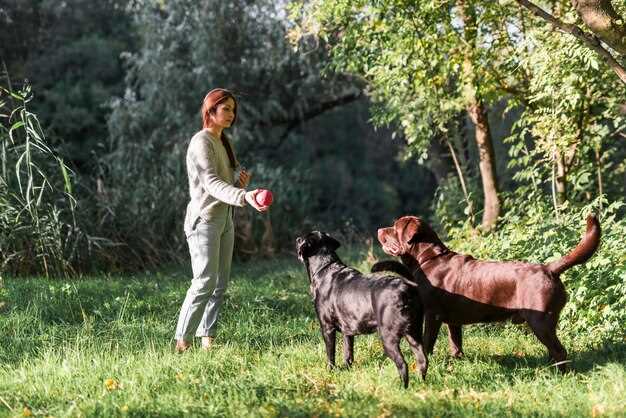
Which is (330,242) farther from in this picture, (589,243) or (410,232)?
(589,243)

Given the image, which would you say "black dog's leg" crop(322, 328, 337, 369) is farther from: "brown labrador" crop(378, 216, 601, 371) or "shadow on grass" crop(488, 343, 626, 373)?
"shadow on grass" crop(488, 343, 626, 373)

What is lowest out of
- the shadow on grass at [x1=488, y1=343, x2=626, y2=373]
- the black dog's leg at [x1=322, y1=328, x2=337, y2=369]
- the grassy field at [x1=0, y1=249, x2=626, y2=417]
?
the grassy field at [x1=0, y1=249, x2=626, y2=417]

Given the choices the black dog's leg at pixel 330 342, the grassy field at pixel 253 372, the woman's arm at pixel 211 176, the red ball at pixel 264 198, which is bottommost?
the grassy field at pixel 253 372

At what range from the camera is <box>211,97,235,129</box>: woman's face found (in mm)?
5914

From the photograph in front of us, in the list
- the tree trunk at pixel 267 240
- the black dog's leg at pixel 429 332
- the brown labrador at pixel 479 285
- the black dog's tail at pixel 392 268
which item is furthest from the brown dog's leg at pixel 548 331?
the tree trunk at pixel 267 240

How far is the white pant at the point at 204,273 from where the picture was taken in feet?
19.1

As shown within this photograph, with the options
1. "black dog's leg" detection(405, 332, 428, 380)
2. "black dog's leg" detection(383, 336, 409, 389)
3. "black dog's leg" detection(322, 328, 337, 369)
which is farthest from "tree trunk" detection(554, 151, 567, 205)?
"black dog's leg" detection(383, 336, 409, 389)

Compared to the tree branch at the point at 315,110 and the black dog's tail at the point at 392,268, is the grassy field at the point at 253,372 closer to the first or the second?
the black dog's tail at the point at 392,268

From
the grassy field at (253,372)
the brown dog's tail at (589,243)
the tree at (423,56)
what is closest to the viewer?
the grassy field at (253,372)

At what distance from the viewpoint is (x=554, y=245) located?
22.7ft

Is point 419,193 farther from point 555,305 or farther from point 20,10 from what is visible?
point 555,305

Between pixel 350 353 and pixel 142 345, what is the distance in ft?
5.73

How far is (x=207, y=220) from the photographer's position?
230 inches

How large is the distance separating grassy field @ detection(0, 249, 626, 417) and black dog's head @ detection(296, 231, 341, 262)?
0.72 meters
